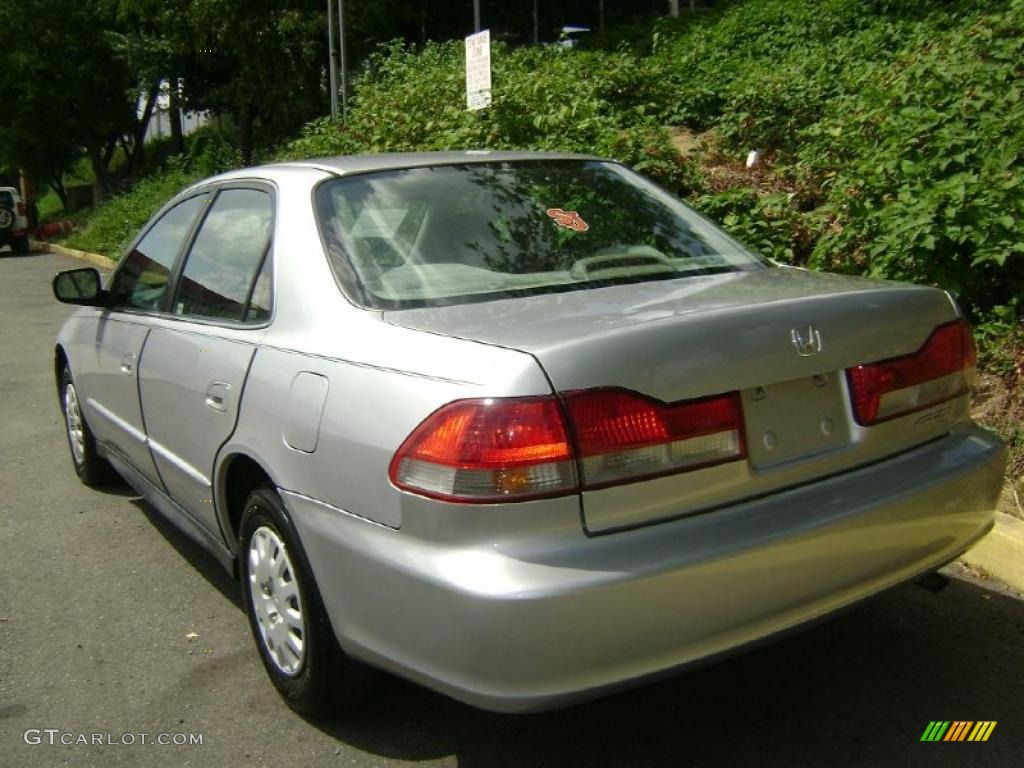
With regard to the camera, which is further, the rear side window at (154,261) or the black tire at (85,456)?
the black tire at (85,456)

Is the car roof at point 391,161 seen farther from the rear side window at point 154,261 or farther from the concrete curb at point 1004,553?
the concrete curb at point 1004,553

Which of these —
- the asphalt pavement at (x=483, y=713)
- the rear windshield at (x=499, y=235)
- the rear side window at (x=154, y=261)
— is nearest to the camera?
the asphalt pavement at (x=483, y=713)

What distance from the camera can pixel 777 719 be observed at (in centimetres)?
297

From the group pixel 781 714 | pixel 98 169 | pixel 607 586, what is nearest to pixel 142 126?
pixel 98 169

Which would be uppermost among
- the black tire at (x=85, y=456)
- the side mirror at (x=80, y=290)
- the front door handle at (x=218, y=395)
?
the side mirror at (x=80, y=290)

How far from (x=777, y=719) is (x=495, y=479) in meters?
1.26

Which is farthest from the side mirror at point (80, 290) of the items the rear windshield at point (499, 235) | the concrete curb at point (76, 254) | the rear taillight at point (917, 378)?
the concrete curb at point (76, 254)

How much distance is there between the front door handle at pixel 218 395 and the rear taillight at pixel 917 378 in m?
1.82

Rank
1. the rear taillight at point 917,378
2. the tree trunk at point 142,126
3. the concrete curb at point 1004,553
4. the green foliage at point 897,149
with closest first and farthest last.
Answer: the rear taillight at point 917,378 → the concrete curb at point 1004,553 → the green foliage at point 897,149 → the tree trunk at point 142,126

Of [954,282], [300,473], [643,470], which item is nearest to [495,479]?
[643,470]

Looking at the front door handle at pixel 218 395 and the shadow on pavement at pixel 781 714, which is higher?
the front door handle at pixel 218 395

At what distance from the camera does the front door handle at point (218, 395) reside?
3.23 m

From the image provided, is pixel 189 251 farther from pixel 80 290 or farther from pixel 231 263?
pixel 80 290

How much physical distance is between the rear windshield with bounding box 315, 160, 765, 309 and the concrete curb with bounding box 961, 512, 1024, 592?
142 cm
